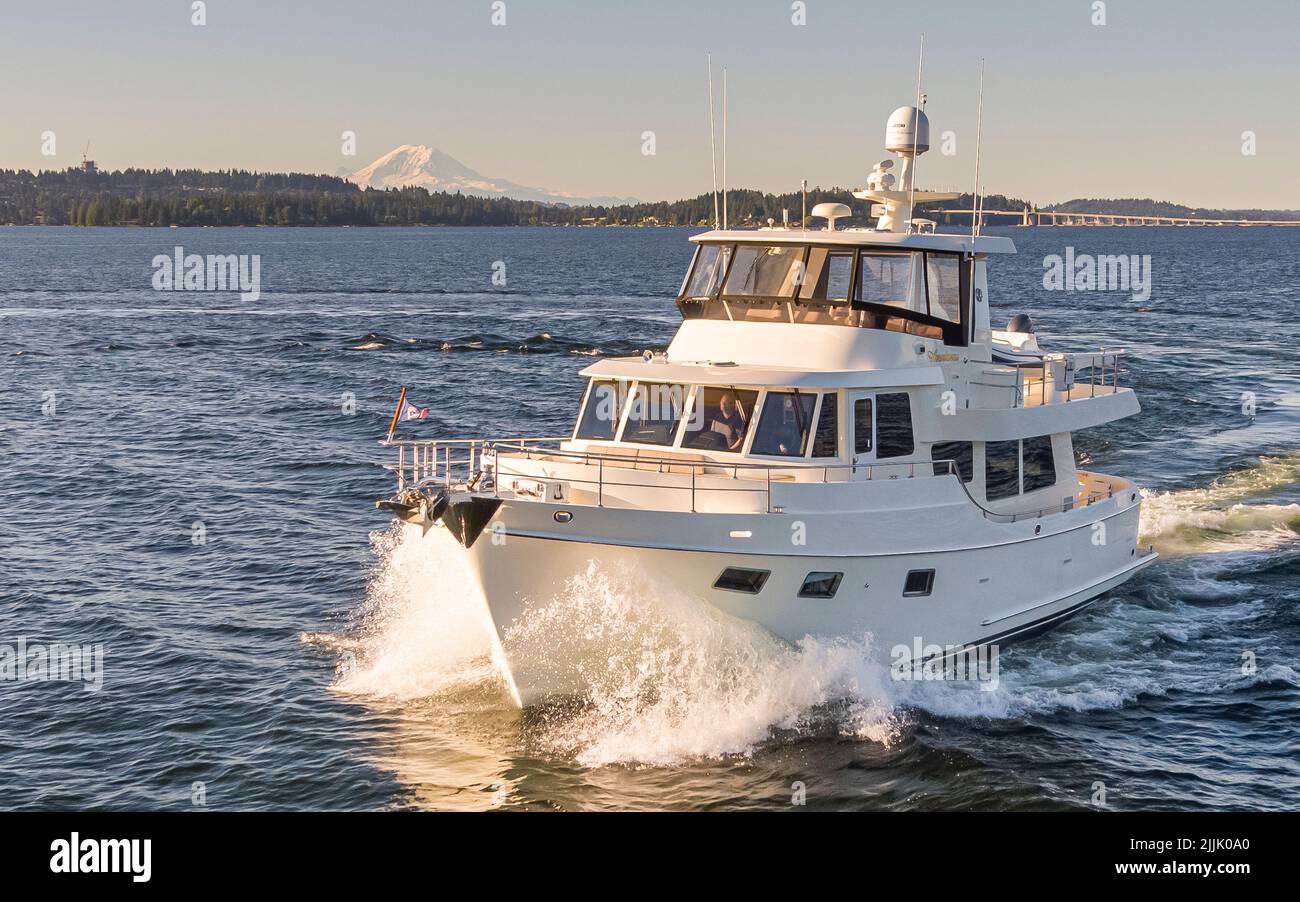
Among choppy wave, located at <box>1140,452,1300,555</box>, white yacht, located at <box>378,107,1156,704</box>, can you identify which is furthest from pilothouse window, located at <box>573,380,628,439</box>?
choppy wave, located at <box>1140,452,1300,555</box>

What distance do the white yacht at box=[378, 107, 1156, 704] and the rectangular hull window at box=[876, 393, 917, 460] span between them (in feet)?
0.11

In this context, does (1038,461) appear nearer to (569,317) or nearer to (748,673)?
(748,673)

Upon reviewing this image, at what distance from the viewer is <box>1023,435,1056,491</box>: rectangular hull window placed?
1986cm

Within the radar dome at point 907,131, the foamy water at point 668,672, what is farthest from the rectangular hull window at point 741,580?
the radar dome at point 907,131

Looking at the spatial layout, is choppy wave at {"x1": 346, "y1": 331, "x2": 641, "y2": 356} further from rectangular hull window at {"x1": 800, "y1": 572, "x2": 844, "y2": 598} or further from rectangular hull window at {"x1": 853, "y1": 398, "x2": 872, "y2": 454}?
rectangular hull window at {"x1": 800, "y1": 572, "x2": 844, "y2": 598}

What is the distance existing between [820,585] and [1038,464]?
5.81 metres

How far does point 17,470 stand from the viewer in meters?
30.8

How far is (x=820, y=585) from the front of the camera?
52.4 feet

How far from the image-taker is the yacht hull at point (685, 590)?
15430 millimetres

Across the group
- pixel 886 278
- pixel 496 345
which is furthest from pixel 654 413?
pixel 496 345

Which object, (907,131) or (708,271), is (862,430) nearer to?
(708,271)

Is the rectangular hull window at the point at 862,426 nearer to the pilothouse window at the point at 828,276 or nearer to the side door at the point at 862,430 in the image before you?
the side door at the point at 862,430

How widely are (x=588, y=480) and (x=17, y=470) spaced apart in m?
19.8
